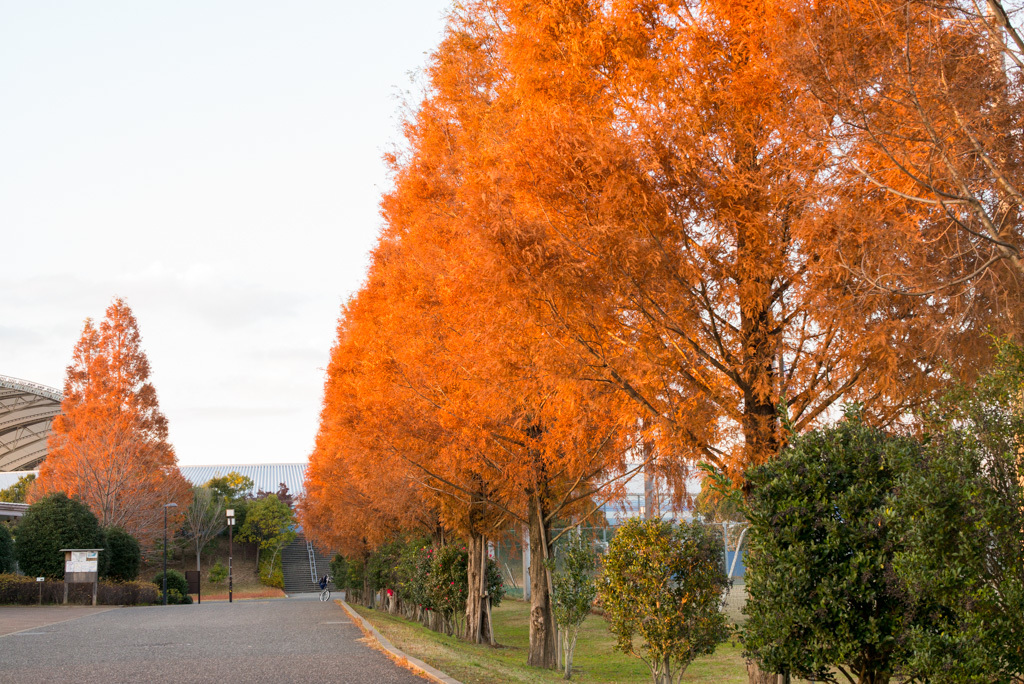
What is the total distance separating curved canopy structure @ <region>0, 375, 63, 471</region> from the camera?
56469 mm

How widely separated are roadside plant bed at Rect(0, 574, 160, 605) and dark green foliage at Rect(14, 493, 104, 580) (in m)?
0.92

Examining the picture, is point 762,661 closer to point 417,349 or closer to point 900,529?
point 900,529

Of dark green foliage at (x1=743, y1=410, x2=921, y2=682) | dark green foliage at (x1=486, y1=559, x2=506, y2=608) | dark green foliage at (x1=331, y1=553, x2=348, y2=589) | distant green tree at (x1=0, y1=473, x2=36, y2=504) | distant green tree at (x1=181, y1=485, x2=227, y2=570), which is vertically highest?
dark green foliage at (x1=743, y1=410, x2=921, y2=682)

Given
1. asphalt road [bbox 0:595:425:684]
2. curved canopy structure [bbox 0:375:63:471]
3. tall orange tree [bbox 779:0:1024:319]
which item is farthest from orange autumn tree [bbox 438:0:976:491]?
curved canopy structure [bbox 0:375:63:471]

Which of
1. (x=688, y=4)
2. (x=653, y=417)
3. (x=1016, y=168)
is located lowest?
(x=653, y=417)

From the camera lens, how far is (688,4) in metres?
8.02

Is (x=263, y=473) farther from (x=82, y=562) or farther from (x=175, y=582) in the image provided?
(x=82, y=562)

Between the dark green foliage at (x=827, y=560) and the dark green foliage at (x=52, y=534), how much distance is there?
3071cm

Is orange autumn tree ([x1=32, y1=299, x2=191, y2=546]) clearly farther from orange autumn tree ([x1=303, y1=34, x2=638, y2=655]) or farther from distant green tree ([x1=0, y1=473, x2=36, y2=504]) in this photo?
distant green tree ([x1=0, y1=473, x2=36, y2=504])

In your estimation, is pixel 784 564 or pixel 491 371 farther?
pixel 491 371

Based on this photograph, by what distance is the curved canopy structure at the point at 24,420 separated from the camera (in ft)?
185

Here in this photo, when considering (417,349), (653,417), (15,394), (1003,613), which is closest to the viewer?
(1003,613)

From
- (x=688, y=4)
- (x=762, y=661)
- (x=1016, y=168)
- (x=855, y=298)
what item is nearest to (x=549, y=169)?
(x=688, y=4)

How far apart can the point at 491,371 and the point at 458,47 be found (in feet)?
17.5
